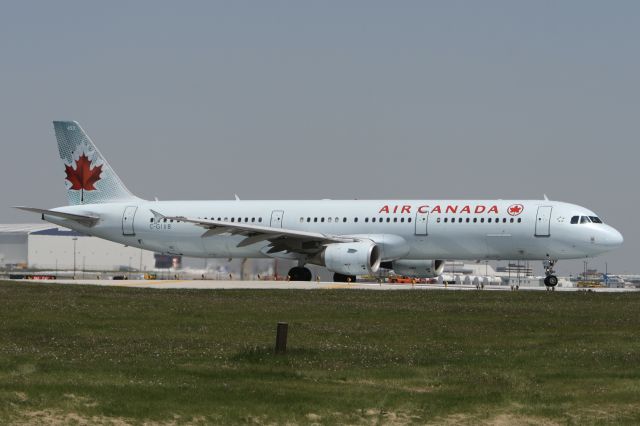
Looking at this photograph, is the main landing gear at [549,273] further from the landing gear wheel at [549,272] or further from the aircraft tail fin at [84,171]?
the aircraft tail fin at [84,171]

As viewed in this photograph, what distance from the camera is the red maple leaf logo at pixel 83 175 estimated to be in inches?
2635

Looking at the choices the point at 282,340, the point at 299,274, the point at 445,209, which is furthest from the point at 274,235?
the point at 282,340

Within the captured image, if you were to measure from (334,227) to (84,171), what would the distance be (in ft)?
52.1

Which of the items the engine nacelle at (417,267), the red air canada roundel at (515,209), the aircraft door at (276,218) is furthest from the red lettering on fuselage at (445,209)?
the aircraft door at (276,218)

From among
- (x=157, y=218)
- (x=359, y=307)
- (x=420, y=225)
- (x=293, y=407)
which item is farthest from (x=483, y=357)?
(x=157, y=218)

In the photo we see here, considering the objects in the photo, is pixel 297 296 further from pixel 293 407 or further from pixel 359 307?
pixel 293 407

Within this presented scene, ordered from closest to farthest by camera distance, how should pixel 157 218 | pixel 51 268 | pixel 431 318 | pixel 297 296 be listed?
1. pixel 431 318
2. pixel 297 296
3. pixel 157 218
4. pixel 51 268

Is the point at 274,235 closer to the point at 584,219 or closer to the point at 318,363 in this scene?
the point at 584,219

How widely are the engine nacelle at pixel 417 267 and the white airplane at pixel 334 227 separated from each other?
56 millimetres

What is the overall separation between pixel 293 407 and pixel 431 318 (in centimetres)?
1409

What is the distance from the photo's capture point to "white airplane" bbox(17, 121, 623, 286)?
5550 centimetres

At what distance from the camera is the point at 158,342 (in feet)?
92.4

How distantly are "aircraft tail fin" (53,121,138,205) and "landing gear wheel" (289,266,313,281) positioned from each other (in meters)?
11.8

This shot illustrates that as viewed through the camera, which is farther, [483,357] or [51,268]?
[51,268]
